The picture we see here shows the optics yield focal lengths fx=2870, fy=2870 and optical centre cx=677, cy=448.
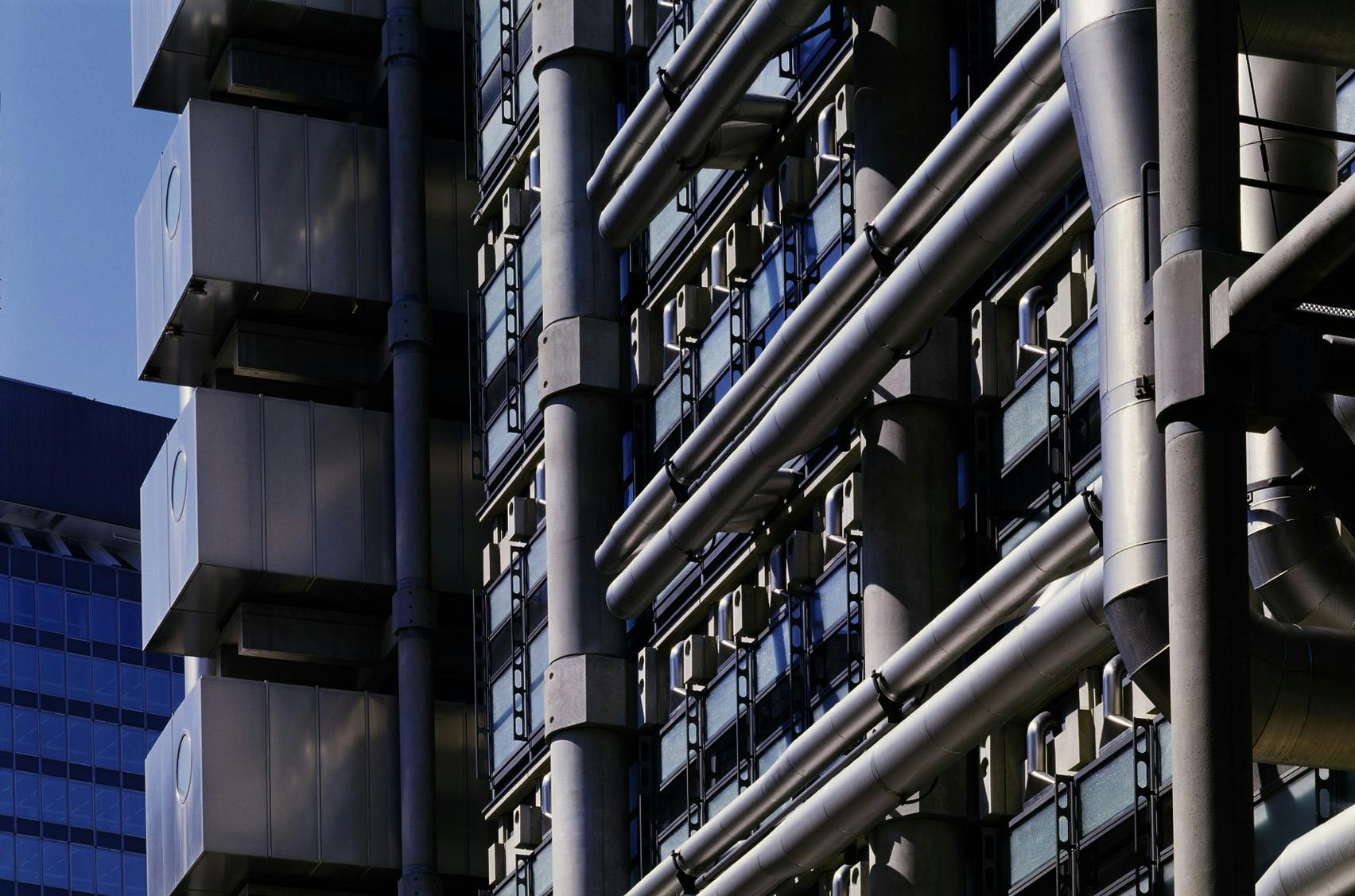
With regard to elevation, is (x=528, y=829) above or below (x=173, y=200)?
below

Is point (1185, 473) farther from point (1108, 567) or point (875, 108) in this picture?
point (875, 108)

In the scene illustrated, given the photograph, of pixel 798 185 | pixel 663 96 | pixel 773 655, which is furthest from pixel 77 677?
pixel 798 185

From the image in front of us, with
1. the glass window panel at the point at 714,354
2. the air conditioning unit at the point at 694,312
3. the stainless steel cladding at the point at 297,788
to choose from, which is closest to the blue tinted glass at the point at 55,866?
the stainless steel cladding at the point at 297,788

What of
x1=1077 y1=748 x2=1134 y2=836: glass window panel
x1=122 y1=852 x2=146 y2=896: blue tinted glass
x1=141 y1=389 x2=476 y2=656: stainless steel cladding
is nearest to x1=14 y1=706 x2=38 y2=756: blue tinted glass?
x1=122 y1=852 x2=146 y2=896: blue tinted glass

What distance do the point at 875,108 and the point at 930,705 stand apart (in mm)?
7322

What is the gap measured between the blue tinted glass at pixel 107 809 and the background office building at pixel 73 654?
0.07 m

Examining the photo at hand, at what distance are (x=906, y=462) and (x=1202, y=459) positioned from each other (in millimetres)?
14622

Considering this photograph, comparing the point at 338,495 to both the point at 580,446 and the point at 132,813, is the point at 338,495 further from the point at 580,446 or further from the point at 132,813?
the point at 132,813

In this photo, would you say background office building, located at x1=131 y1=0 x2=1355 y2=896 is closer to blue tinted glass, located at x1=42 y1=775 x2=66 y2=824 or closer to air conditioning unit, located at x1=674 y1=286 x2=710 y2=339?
air conditioning unit, located at x1=674 y1=286 x2=710 y2=339

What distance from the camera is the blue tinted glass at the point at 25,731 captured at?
167m

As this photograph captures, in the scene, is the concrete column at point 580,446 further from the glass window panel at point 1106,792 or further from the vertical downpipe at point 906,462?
the glass window panel at point 1106,792

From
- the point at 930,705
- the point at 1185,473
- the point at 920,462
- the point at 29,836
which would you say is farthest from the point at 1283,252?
the point at 29,836

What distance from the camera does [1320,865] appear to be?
62.8 ft

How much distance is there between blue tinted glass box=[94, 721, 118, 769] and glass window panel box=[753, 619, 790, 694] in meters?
143
